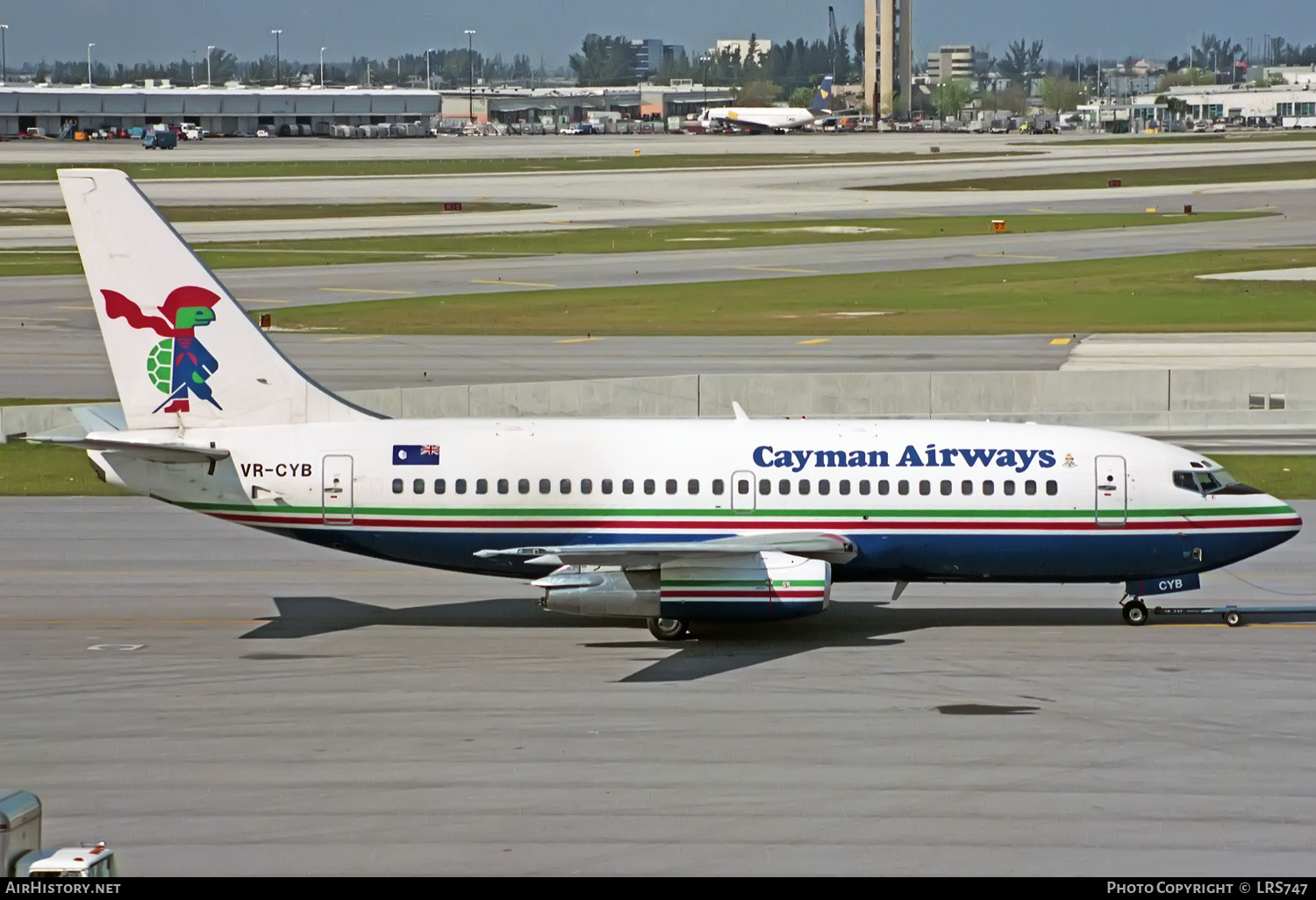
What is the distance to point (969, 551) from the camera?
31.8m

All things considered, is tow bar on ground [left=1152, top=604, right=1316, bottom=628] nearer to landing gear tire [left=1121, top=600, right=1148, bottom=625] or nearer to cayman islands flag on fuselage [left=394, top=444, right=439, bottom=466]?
landing gear tire [left=1121, top=600, right=1148, bottom=625]

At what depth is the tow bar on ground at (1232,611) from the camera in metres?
32.2

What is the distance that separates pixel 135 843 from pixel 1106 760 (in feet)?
42.1

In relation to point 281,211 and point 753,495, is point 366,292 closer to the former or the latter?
point 281,211

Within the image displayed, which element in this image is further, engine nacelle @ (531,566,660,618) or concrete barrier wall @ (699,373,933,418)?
concrete barrier wall @ (699,373,933,418)

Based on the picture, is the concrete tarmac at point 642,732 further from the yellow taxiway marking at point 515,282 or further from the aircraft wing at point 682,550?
the yellow taxiway marking at point 515,282

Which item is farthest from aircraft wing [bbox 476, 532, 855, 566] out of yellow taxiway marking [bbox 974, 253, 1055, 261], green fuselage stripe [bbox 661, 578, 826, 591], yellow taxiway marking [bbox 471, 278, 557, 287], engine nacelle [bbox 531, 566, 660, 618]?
yellow taxiway marking [bbox 974, 253, 1055, 261]

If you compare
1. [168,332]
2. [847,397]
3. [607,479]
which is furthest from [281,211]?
[607,479]

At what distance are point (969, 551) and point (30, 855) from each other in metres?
21.3

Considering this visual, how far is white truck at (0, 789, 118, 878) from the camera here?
42.1 feet

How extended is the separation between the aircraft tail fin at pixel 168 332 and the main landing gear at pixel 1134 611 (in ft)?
50.8

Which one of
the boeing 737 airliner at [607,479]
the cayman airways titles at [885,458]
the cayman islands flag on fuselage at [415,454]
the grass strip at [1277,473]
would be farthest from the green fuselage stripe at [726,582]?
the grass strip at [1277,473]

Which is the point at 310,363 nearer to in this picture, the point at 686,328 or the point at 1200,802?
the point at 686,328

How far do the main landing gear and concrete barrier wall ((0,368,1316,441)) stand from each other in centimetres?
2160
